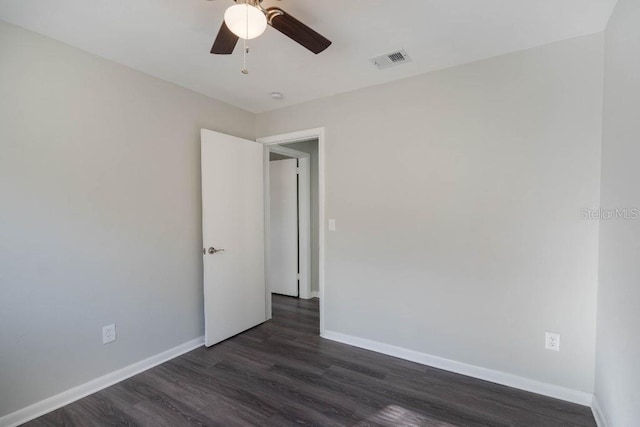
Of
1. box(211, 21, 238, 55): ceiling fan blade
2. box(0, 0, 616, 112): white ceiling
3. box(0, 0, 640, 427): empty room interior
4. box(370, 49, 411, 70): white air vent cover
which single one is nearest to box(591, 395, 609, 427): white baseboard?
box(0, 0, 640, 427): empty room interior

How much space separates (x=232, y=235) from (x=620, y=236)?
2908 millimetres

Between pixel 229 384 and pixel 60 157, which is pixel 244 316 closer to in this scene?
Result: pixel 229 384

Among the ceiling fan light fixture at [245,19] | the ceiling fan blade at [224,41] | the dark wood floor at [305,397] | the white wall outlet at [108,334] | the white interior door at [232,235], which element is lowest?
the dark wood floor at [305,397]

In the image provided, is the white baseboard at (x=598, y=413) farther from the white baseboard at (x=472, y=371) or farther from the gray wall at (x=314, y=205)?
the gray wall at (x=314, y=205)

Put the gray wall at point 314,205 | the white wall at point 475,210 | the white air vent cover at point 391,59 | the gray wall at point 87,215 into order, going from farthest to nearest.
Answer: the gray wall at point 314,205 < the white air vent cover at point 391,59 < the white wall at point 475,210 < the gray wall at point 87,215

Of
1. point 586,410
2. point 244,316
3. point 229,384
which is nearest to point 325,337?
point 244,316

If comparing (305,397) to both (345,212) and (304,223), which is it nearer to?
(345,212)

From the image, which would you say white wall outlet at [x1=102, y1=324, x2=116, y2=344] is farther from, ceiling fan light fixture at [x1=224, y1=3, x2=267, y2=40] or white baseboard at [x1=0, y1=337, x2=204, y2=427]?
ceiling fan light fixture at [x1=224, y1=3, x2=267, y2=40]

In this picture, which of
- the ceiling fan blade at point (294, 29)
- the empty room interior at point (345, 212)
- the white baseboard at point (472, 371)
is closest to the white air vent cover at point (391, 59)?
the empty room interior at point (345, 212)

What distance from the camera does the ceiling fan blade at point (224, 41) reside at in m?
Result: 1.55

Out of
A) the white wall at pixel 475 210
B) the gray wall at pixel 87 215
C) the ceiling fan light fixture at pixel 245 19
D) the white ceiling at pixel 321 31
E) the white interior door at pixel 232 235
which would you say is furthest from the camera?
the white interior door at pixel 232 235

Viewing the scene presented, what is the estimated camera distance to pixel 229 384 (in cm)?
230

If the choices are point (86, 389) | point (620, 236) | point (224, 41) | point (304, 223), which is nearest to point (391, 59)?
point (224, 41)

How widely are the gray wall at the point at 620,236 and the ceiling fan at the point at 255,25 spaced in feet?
4.90
